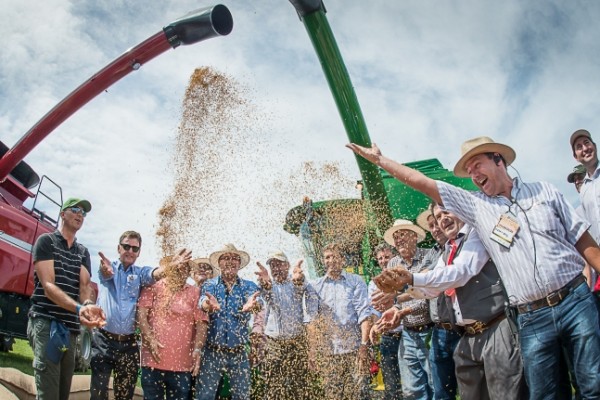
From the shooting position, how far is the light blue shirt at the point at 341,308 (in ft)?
16.8

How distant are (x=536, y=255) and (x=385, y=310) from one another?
4.73 ft

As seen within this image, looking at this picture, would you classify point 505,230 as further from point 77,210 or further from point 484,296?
point 77,210

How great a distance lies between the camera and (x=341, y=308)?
5289 mm

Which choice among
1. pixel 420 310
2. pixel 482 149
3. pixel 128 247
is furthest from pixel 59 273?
pixel 482 149

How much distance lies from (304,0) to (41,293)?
3.89m

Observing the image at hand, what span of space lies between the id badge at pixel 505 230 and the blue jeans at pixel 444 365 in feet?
4.26

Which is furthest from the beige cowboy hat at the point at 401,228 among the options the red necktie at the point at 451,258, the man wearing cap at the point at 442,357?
the red necktie at the point at 451,258

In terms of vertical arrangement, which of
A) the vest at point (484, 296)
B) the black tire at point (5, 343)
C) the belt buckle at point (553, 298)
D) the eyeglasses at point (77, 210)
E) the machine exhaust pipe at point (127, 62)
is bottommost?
the belt buckle at point (553, 298)

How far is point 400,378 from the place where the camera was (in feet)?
15.9

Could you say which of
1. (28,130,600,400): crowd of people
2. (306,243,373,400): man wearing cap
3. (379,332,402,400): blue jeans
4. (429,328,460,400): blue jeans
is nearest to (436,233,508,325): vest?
(28,130,600,400): crowd of people

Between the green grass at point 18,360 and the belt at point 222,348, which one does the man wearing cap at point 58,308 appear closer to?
the belt at point 222,348

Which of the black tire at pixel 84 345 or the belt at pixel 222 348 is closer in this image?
the black tire at pixel 84 345

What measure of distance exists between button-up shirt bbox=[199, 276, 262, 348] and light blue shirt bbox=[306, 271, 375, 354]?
0.69 m

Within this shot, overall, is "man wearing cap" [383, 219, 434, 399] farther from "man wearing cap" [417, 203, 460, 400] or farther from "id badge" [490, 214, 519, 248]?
"id badge" [490, 214, 519, 248]
